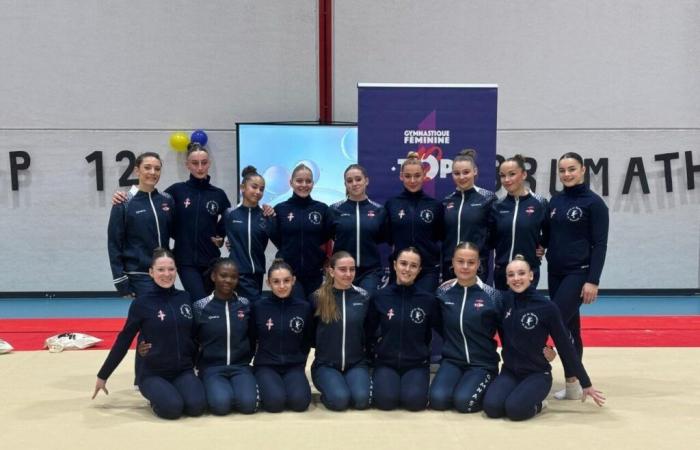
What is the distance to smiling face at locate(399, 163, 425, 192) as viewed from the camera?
20.3 feet

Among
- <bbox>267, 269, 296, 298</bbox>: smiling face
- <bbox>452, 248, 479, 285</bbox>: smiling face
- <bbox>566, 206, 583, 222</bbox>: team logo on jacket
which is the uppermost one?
<bbox>566, 206, 583, 222</bbox>: team logo on jacket

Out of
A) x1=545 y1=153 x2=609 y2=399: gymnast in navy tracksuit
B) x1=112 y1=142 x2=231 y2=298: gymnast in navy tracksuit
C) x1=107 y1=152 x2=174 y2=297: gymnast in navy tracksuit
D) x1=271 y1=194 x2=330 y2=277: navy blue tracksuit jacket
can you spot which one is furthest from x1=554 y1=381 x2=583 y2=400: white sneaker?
x1=107 y1=152 x2=174 y2=297: gymnast in navy tracksuit

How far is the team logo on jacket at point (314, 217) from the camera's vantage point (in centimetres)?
628

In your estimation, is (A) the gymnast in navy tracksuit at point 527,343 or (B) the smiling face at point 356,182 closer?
(A) the gymnast in navy tracksuit at point 527,343

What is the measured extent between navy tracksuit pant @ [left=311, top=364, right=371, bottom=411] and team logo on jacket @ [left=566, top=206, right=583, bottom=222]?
1850 mm

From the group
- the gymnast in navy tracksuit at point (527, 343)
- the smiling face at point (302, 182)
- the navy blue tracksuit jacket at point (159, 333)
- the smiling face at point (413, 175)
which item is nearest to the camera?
the gymnast in navy tracksuit at point (527, 343)

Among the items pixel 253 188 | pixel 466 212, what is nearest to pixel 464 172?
pixel 466 212

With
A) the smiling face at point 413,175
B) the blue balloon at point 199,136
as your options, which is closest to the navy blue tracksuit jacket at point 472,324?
the smiling face at point 413,175

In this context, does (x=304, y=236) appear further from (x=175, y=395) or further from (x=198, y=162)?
(x=175, y=395)

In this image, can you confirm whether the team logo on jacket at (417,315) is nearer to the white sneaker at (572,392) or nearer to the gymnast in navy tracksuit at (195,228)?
the white sneaker at (572,392)

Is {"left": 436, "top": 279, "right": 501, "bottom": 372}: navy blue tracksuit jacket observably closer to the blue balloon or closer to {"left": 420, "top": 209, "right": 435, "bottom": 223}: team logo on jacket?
{"left": 420, "top": 209, "right": 435, "bottom": 223}: team logo on jacket

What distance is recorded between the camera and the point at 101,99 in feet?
35.3

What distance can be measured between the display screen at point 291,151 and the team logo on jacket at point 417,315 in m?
5.07

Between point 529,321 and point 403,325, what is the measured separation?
0.88 metres
